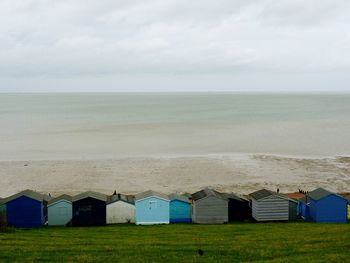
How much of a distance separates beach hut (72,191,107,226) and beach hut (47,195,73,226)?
1.43 ft

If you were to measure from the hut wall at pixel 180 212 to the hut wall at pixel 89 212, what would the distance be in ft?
15.1

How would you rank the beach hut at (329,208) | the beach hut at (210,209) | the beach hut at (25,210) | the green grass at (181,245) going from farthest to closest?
1. the beach hut at (210,209)
2. the beach hut at (329,208)
3. the beach hut at (25,210)
4. the green grass at (181,245)

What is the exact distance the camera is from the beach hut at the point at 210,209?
28484 millimetres

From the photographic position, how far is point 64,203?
28156 mm

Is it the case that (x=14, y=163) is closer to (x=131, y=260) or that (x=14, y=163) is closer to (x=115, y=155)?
(x=115, y=155)

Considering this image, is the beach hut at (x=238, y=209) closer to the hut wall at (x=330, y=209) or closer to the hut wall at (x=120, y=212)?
the hut wall at (x=330, y=209)

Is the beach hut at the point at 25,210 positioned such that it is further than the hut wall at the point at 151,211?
No

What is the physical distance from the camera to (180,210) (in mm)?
29250

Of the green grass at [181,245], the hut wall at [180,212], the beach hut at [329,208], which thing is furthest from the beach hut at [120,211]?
the beach hut at [329,208]

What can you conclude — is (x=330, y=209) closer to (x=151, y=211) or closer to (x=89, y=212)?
(x=151, y=211)

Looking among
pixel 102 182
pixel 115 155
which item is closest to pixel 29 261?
pixel 102 182

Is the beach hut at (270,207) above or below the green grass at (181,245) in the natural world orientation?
above

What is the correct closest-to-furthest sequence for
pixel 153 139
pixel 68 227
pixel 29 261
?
pixel 29 261 < pixel 68 227 < pixel 153 139

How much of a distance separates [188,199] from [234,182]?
1277cm
